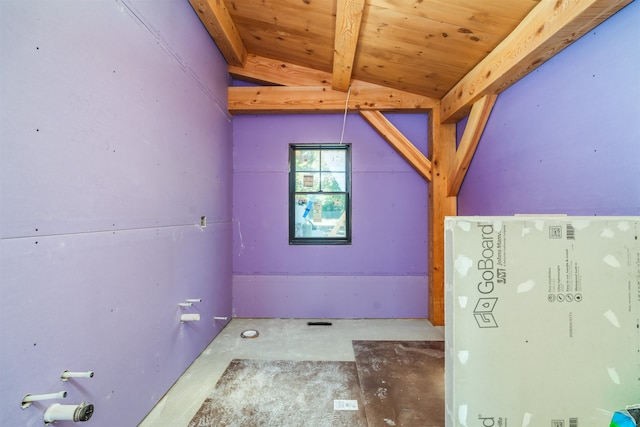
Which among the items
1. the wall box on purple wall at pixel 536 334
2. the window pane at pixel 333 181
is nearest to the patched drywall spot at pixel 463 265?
the wall box on purple wall at pixel 536 334

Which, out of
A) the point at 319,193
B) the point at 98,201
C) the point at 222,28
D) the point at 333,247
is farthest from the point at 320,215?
the point at 98,201

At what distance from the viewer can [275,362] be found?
2.36 m

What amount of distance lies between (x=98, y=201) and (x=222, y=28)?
1.92 meters

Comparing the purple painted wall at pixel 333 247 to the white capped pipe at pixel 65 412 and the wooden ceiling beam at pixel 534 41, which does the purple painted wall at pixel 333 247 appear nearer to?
the wooden ceiling beam at pixel 534 41

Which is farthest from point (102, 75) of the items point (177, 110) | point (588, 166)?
point (588, 166)

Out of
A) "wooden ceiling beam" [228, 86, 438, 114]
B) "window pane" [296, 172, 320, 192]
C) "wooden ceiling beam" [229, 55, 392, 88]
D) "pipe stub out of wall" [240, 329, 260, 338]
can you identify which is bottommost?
"pipe stub out of wall" [240, 329, 260, 338]

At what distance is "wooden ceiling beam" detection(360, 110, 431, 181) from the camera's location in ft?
10.7

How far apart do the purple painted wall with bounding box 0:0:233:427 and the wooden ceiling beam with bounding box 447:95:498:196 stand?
244 centimetres

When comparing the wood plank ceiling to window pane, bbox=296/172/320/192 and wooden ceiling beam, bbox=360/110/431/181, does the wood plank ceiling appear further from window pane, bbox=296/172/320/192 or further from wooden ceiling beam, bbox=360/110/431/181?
window pane, bbox=296/172/320/192

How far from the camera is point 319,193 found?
3469 millimetres

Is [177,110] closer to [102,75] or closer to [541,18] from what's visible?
[102,75]

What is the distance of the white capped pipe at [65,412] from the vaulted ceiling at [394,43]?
2457 mm

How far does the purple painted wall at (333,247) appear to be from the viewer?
3.40 meters

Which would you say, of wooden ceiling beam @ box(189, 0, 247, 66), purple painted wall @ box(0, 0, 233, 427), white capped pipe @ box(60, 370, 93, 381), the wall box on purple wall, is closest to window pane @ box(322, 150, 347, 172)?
wooden ceiling beam @ box(189, 0, 247, 66)
